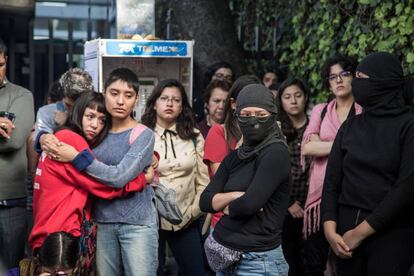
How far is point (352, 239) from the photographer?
424cm

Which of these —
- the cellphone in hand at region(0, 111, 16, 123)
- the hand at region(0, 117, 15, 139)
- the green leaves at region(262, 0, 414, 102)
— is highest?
the green leaves at region(262, 0, 414, 102)

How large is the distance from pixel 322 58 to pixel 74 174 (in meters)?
3.52

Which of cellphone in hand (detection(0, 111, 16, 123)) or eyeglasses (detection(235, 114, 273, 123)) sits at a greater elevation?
eyeglasses (detection(235, 114, 273, 123))

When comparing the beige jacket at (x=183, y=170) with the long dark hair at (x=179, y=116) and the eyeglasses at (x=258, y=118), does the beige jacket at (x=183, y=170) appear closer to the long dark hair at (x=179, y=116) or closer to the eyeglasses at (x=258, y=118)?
the long dark hair at (x=179, y=116)

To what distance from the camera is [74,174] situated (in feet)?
14.8

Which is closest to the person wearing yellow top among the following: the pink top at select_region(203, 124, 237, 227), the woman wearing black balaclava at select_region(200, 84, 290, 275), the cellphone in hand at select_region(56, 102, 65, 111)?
the pink top at select_region(203, 124, 237, 227)

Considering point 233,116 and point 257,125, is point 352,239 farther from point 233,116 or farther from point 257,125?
point 233,116

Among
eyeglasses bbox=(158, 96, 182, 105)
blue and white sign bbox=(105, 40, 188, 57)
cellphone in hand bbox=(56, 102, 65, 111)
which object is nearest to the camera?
eyeglasses bbox=(158, 96, 182, 105)

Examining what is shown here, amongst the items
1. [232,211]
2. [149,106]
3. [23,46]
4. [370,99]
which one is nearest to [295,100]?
[149,106]

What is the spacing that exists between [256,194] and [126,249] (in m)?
1.17

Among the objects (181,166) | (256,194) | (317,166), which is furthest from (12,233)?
(317,166)

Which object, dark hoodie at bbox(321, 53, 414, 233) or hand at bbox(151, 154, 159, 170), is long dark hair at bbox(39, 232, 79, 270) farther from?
dark hoodie at bbox(321, 53, 414, 233)

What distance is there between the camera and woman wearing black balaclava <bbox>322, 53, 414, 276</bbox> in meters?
4.11

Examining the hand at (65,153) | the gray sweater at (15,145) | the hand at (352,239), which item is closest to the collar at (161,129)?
the gray sweater at (15,145)
